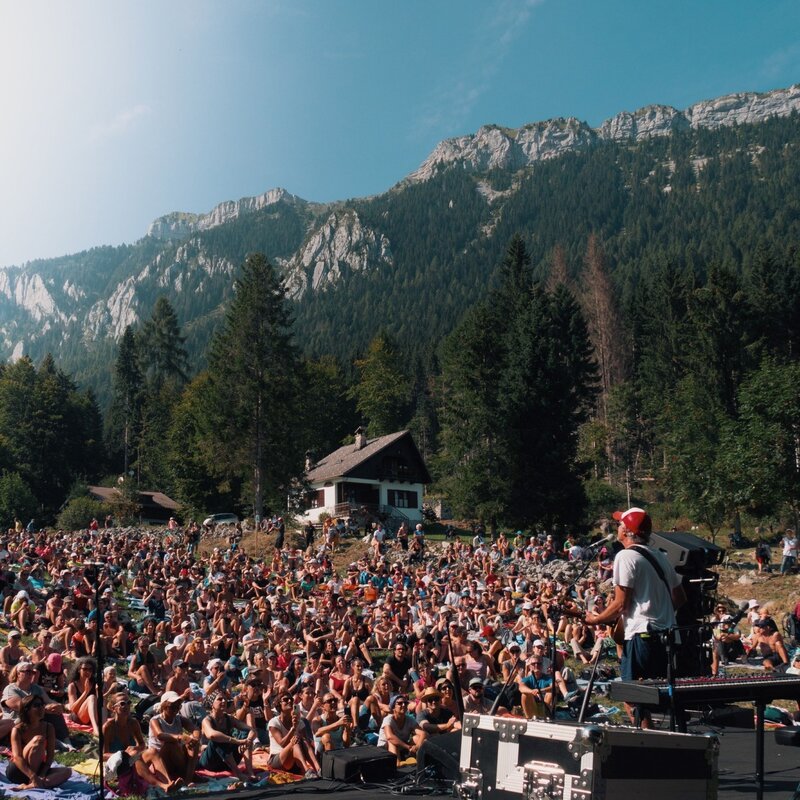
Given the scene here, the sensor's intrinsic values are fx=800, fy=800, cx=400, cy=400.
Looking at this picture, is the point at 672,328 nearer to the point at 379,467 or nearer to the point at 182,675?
the point at 379,467

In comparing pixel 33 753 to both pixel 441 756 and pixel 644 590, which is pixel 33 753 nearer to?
pixel 441 756

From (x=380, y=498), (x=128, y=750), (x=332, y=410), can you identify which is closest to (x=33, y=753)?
(x=128, y=750)

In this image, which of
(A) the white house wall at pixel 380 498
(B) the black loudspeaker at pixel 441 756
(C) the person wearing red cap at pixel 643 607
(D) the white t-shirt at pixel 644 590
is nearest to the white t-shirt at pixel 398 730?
(B) the black loudspeaker at pixel 441 756

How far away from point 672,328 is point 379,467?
25.3m

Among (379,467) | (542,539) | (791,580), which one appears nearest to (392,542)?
(542,539)

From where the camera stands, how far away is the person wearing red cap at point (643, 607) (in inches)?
190

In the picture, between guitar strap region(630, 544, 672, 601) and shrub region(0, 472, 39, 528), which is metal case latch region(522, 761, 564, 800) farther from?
shrub region(0, 472, 39, 528)

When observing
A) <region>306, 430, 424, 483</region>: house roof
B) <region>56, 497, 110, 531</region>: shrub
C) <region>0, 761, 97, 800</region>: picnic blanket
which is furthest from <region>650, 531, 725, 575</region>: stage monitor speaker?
<region>56, 497, 110, 531</region>: shrub

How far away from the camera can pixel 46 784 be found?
24.0 ft

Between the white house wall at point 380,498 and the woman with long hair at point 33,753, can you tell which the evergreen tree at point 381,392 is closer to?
the white house wall at point 380,498

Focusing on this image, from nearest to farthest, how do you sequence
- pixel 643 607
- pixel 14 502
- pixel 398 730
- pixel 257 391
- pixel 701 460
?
1. pixel 643 607
2. pixel 398 730
3. pixel 701 460
4. pixel 257 391
5. pixel 14 502

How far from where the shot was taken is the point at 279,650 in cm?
1339

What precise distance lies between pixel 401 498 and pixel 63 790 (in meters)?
40.9

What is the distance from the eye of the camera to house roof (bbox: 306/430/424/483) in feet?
150
